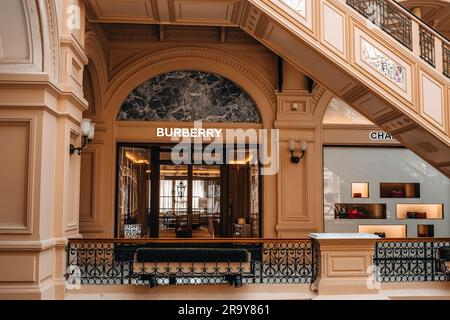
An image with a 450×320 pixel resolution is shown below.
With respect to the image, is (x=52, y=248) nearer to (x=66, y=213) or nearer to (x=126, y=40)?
(x=66, y=213)

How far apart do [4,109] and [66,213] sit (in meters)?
1.60

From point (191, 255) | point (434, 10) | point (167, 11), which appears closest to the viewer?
point (191, 255)

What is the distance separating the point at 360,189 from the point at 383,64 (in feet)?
13.9

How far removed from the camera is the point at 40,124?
613 cm

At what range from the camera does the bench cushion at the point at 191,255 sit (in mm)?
7082

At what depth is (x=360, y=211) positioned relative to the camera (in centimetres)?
1077

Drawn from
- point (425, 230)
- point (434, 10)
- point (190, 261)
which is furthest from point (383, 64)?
point (425, 230)

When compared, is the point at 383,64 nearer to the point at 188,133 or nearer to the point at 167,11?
the point at 167,11

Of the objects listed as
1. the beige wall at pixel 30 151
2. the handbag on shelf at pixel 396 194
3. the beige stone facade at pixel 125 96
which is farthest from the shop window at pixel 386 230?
the beige wall at pixel 30 151

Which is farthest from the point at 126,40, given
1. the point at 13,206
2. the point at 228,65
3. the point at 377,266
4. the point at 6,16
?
the point at 377,266

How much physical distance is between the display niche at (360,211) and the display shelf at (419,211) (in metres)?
0.40

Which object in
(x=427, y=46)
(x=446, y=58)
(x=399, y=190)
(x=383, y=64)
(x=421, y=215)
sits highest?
(x=427, y=46)

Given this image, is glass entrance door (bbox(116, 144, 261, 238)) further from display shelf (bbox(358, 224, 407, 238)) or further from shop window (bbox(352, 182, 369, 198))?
display shelf (bbox(358, 224, 407, 238))

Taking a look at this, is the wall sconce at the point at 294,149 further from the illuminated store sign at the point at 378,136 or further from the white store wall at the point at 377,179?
the illuminated store sign at the point at 378,136
